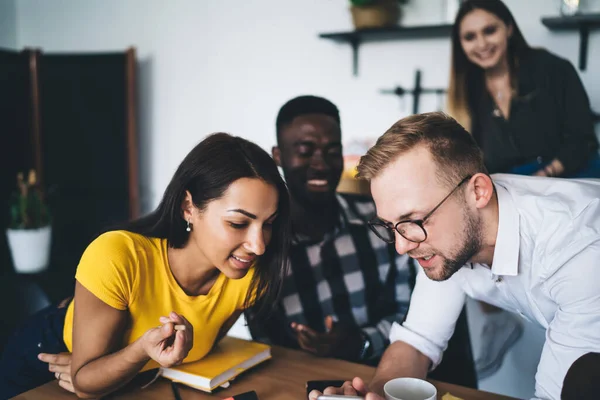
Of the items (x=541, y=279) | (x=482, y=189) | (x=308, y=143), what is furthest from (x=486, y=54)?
(x=541, y=279)

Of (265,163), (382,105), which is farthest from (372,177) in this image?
(382,105)

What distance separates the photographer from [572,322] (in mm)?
1007

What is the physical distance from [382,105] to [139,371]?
2006 millimetres

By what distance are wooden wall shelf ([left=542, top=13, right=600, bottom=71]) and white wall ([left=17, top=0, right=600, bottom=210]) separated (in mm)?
37

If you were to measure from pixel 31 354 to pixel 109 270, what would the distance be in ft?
1.28

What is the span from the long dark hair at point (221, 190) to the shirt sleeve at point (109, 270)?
0.37 ft

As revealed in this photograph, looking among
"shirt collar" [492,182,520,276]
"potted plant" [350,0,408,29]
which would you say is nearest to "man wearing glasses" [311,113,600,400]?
"shirt collar" [492,182,520,276]

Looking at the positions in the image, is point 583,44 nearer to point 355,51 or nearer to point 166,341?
point 355,51

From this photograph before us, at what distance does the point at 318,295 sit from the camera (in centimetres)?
172

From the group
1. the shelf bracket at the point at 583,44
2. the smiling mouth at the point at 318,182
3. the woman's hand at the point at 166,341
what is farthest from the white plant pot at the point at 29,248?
the shelf bracket at the point at 583,44

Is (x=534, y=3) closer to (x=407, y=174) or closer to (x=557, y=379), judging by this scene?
(x=407, y=174)

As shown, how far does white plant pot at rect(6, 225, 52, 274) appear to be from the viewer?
2.81 meters

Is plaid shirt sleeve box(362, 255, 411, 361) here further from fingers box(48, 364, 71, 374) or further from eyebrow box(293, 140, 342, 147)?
fingers box(48, 364, 71, 374)

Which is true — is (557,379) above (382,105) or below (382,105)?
below
